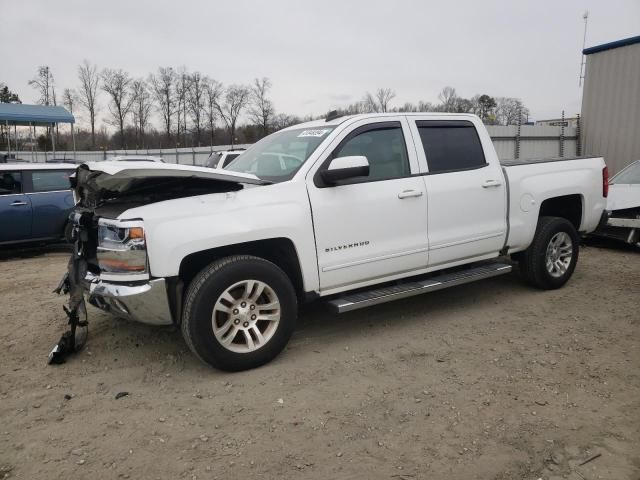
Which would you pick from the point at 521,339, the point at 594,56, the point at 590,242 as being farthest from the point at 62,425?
the point at 594,56

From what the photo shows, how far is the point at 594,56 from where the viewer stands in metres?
14.6

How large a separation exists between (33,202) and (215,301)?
6670 mm

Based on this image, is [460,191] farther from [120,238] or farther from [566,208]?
[120,238]

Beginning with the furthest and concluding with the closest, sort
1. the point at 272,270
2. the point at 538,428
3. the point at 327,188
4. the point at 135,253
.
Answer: the point at 327,188, the point at 272,270, the point at 135,253, the point at 538,428

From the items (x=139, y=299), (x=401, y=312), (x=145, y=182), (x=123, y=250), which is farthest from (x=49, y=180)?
(x=401, y=312)

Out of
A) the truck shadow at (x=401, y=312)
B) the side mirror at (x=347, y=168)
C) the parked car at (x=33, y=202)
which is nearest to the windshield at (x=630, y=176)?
the truck shadow at (x=401, y=312)

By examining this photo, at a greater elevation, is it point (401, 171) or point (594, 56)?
point (594, 56)

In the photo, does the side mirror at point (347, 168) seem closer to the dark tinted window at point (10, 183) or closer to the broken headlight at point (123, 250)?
the broken headlight at point (123, 250)

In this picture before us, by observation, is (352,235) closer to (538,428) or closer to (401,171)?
(401,171)

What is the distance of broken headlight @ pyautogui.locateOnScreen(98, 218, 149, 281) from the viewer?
345 cm

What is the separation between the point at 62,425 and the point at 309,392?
5.17 ft

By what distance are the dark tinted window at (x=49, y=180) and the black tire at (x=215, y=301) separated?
6.66 m

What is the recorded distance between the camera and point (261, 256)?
4.14 meters

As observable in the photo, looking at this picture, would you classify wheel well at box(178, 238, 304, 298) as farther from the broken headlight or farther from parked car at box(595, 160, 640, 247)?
parked car at box(595, 160, 640, 247)
